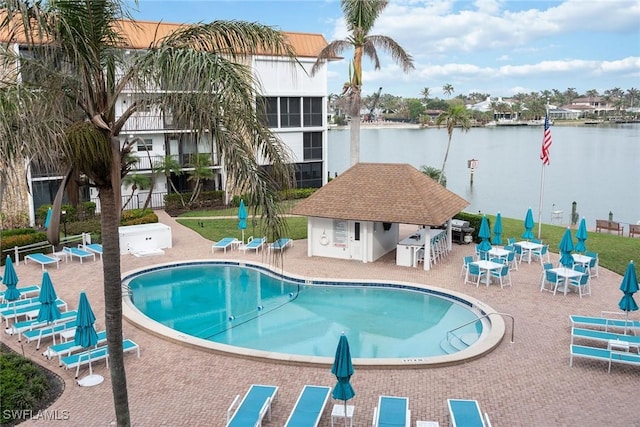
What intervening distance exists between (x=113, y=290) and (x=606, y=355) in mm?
10220

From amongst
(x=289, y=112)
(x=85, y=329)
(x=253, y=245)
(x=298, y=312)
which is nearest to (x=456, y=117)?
(x=289, y=112)

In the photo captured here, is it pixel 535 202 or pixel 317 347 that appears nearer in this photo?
pixel 317 347

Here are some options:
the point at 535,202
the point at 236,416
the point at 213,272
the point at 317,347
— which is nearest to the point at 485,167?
the point at 535,202

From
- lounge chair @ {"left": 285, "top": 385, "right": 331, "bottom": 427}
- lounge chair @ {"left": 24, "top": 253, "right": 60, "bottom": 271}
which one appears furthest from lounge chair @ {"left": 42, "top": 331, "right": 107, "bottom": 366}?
lounge chair @ {"left": 24, "top": 253, "right": 60, "bottom": 271}

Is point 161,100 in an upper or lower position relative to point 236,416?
upper

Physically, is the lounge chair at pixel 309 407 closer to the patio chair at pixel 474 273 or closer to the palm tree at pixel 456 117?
the patio chair at pixel 474 273

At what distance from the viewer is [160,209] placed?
33406 mm

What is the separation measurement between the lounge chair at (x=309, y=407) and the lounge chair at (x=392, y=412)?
970 millimetres

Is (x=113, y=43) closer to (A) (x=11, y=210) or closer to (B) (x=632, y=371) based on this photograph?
(B) (x=632, y=371)

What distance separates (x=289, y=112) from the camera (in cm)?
3703

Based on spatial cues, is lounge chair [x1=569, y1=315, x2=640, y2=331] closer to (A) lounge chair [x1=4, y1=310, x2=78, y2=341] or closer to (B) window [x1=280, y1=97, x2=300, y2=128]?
(A) lounge chair [x1=4, y1=310, x2=78, y2=341]

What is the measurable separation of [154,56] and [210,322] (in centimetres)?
1081

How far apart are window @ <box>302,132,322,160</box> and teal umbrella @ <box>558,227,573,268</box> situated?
2282 centimetres

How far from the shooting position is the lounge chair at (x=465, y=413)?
30.1 feet
